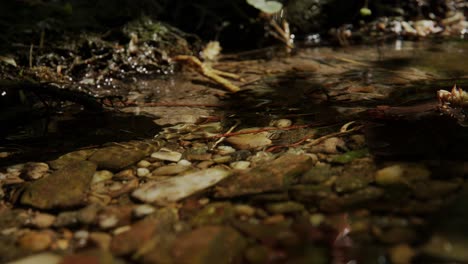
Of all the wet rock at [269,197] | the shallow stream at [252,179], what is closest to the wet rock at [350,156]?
the shallow stream at [252,179]

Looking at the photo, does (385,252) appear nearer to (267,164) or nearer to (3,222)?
(267,164)

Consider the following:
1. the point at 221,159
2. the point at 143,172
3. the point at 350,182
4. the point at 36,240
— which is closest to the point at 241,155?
the point at 221,159

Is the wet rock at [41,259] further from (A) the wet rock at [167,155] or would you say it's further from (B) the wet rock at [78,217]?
(A) the wet rock at [167,155]

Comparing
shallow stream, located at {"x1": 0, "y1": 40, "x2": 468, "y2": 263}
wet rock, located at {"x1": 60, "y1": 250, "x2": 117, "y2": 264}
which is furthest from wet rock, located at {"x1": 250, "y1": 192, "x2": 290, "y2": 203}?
wet rock, located at {"x1": 60, "y1": 250, "x2": 117, "y2": 264}

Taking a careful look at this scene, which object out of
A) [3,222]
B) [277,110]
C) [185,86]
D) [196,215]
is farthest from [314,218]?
[185,86]

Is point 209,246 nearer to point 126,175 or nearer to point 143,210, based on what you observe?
point 143,210
